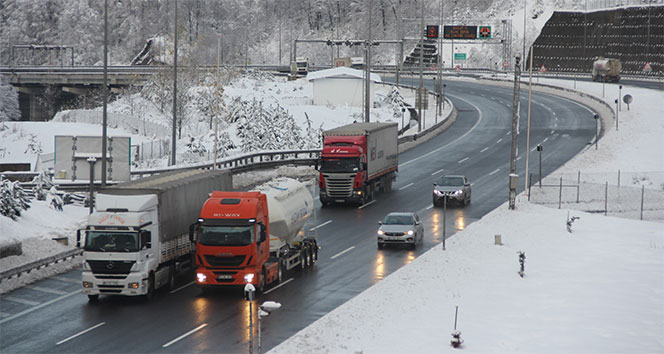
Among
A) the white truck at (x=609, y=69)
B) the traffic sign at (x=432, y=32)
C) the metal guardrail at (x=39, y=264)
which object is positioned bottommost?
the metal guardrail at (x=39, y=264)

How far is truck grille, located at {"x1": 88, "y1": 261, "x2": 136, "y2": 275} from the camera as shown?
27.9 m

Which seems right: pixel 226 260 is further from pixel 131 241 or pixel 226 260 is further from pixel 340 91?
pixel 340 91

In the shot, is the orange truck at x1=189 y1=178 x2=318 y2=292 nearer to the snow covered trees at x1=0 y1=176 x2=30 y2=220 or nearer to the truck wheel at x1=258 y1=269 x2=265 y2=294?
the truck wheel at x1=258 y1=269 x2=265 y2=294

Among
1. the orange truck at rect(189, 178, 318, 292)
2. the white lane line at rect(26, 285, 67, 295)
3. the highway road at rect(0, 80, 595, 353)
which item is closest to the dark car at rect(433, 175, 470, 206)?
the highway road at rect(0, 80, 595, 353)

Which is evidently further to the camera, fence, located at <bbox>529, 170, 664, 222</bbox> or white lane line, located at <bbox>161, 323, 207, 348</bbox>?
fence, located at <bbox>529, 170, 664, 222</bbox>

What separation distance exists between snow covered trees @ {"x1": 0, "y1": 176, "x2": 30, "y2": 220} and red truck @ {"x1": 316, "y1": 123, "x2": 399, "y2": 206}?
16.1m

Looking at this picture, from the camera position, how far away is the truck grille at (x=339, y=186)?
159 feet

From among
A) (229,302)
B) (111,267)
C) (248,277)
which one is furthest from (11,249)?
(248,277)

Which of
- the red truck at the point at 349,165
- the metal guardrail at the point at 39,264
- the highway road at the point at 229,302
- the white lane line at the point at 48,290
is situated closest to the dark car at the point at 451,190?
the highway road at the point at 229,302

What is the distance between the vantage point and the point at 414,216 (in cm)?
3978

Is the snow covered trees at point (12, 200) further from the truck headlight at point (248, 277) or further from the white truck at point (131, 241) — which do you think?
the truck headlight at point (248, 277)

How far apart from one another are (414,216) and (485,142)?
1510 inches

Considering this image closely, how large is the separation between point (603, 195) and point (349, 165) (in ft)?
57.2

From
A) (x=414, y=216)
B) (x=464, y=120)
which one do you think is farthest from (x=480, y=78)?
(x=414, y=216)
